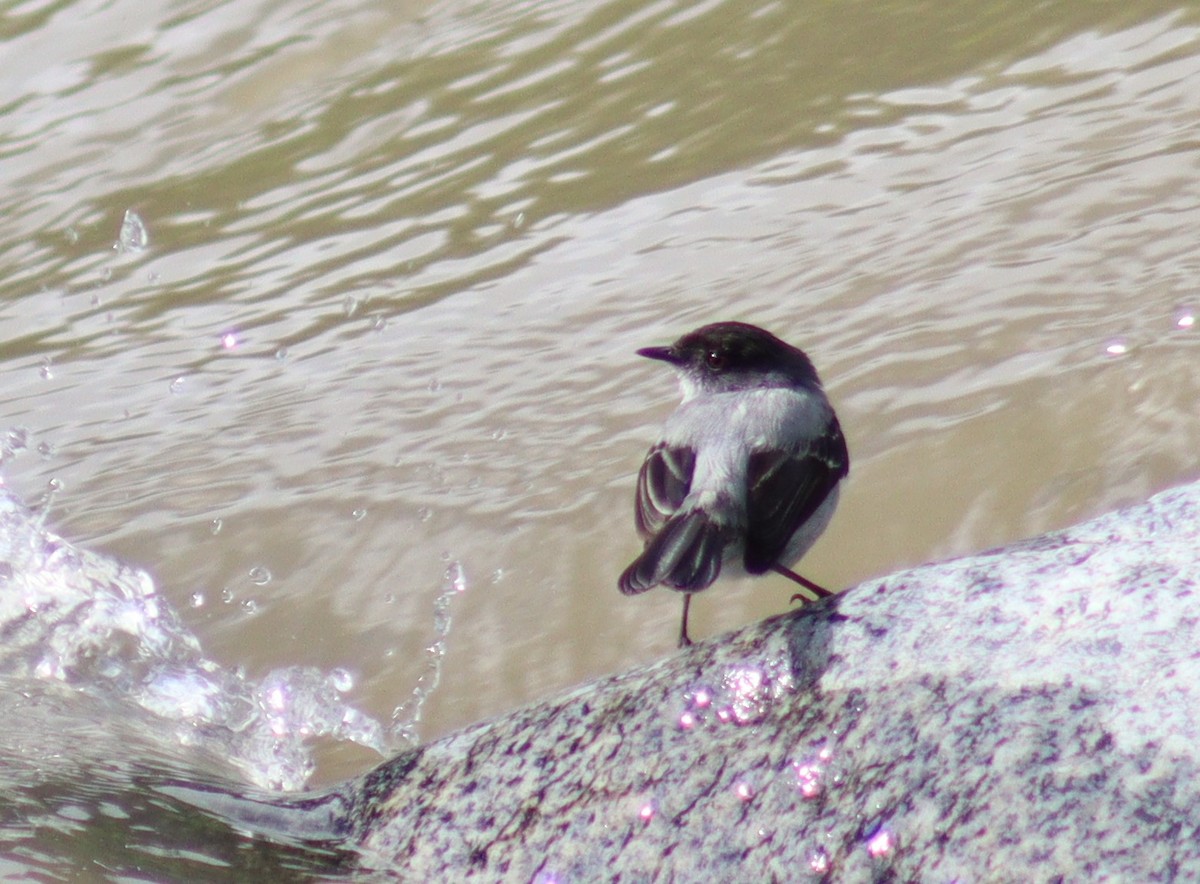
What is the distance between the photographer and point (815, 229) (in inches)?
331

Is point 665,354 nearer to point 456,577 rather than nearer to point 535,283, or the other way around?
point 456,577

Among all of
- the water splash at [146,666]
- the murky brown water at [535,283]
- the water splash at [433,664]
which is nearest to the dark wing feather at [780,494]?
the murky brown water at [535,283]

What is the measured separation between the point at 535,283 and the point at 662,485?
444 centimetres

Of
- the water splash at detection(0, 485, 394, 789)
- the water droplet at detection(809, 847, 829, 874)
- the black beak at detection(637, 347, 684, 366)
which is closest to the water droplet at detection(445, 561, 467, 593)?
the water splash at detection(0, 485, 394, 789)

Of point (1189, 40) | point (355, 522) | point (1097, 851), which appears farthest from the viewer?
point (1189, 40)

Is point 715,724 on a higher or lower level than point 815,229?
higher

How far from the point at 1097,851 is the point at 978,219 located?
5.51 m

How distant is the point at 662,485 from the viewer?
4.27 meters

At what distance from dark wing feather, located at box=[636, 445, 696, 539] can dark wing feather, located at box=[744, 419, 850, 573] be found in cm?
18

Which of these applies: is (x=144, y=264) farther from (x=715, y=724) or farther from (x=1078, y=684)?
(x=1078, y=684)

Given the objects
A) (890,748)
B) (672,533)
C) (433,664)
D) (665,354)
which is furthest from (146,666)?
(890,748)

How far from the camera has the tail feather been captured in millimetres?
3791

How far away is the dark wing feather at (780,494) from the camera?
4137 millimetres

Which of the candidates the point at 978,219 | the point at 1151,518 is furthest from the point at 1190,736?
the point at 978,219
